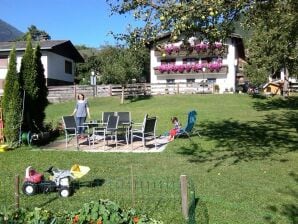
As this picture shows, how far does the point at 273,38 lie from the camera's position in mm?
24984

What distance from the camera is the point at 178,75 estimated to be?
49.8 m

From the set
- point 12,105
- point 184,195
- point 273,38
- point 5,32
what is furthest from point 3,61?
point 184,195

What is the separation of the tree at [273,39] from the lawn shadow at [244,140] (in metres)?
3.46

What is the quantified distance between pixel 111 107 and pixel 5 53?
17.2 meters

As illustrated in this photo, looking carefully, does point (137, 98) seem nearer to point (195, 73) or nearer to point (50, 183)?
point (195, 73)

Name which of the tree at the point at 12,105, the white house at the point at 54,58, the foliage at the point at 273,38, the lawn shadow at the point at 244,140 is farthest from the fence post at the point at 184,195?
the white house at the point at 54,58

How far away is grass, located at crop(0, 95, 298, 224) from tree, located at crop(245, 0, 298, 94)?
361 centimetres

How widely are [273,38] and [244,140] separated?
1220cm

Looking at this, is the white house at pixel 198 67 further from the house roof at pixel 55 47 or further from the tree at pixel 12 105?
the tree at pixel 12 105

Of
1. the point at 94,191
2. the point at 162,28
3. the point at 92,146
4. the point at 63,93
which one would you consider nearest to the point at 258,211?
the point at 94,191

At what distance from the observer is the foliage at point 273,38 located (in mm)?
12664

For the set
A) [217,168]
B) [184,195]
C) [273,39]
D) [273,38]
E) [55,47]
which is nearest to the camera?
[184,195]

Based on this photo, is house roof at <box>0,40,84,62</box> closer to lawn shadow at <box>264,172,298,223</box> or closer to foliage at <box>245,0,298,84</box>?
foliage at <box>245,0,298,84</box>

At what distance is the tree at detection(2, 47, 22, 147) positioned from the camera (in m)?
13.9
